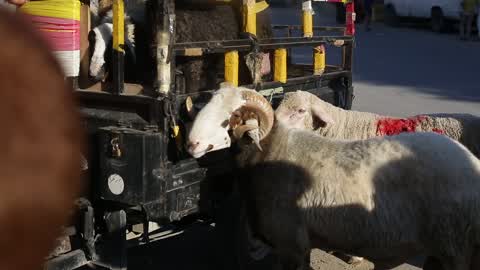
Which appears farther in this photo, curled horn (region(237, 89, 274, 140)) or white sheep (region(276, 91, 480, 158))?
white sheep (region(276, 91, 480, 158))

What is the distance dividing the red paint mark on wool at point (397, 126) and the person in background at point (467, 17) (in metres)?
24.3

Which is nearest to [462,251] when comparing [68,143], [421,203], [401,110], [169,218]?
[421,203]

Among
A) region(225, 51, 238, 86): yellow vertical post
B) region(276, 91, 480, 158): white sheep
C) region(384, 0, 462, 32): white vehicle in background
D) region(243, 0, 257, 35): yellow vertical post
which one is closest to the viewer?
region(225, 51, 238, 86): yellow vertical post

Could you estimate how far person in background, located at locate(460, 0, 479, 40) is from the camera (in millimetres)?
28969

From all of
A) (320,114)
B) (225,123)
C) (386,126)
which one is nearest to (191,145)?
(225,123)

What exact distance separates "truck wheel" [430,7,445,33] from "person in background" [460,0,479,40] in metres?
2.77

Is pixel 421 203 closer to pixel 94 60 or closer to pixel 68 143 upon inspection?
pixel 94 60

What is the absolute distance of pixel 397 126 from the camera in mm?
6164

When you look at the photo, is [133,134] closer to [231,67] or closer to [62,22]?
[62,22]

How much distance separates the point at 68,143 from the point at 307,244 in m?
3.84

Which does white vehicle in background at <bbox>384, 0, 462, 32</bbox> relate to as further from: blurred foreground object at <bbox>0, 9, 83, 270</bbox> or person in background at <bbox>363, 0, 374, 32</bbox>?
blurred foreground object at <bbox>0, 9, 83, 270</bbox>

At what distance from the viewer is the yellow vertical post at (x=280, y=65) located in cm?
561

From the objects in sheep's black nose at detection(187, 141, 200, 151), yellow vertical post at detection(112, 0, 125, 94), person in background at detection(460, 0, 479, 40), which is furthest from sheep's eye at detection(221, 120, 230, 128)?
person in background at detection(460, 0, 479, 40)

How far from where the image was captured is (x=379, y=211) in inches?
180
